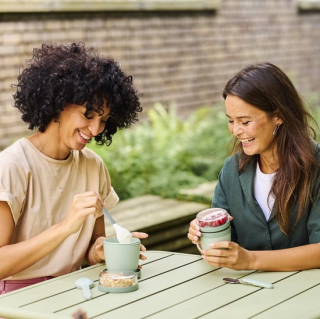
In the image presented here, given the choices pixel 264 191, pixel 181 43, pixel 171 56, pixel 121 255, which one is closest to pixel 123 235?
pixel 121 255

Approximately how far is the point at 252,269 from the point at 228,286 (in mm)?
198

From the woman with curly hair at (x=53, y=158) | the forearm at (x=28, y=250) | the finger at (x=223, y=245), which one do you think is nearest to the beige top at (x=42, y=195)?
the woman with curly hair at (x=53, y=158)

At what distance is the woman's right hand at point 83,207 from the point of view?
268 cm

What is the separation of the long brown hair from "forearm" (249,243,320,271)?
21 cm

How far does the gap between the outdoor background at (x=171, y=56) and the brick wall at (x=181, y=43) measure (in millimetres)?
11

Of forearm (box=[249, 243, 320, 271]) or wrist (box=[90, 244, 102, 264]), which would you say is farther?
wrist (box=[90, 244, 102, 264])

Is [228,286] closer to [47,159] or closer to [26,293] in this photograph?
[26,293]

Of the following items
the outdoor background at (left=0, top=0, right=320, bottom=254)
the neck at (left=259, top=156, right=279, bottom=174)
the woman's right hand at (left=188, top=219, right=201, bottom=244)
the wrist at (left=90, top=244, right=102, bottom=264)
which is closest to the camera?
the woman's right hand at (left=188, top=219, right=201, bottom=244)

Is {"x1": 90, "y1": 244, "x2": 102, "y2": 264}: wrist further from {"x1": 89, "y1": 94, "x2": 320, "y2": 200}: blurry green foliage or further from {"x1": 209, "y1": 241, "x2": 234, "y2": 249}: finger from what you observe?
{"x1": 89, "y1": 94, "x2": 320, "y2": 200}: blurry green foliage

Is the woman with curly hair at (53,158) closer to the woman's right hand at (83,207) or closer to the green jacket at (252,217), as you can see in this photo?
the woman's right hand at (83,207)

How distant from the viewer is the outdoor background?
683 cm

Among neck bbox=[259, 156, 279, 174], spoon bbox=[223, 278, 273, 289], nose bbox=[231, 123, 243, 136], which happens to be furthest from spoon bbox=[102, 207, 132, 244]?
neck bbox=[259, 156, 279, 174]

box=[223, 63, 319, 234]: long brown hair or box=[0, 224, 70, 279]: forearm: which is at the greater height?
box=[223, 63, 319, 234]: long brown hair

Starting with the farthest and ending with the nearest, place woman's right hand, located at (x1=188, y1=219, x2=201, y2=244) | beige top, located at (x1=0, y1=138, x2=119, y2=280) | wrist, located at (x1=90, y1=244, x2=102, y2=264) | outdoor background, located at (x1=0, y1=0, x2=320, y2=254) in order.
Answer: outdoor background, located at (x1=0, y1=0, x2=320, y2=254) < wrist, located at (x1=90, y1=244, x2=102, y2=264) < beige top, located at (x1=0, y1=138, x2=119, y2=280) < woman's right hand, located at (x1=188, y1=219, x2=201, y2=244)
